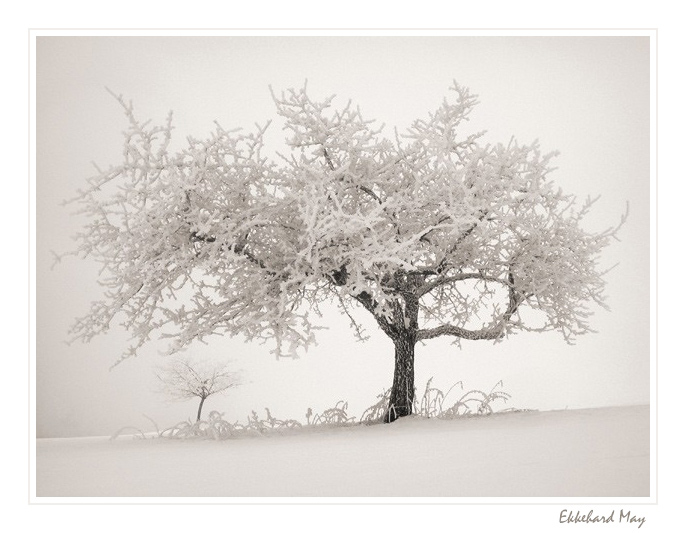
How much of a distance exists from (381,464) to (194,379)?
8.90 ft

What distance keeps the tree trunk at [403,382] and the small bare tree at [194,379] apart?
152 centimetres

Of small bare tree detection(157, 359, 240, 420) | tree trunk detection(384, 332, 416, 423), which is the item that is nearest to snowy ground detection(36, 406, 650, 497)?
tree trunk detection(384, 332, 416, 423)

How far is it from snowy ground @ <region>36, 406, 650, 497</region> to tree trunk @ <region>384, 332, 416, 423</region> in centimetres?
49

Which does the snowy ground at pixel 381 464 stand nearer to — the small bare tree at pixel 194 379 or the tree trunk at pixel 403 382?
the tree trunk at pixel 403 382

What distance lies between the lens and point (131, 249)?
23.4ft

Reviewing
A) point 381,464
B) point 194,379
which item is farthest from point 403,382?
point 194,379

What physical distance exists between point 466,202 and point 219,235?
6.24ft

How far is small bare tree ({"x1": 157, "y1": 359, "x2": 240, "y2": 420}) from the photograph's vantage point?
27.2ft

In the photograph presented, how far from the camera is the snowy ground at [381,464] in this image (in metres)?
6.01

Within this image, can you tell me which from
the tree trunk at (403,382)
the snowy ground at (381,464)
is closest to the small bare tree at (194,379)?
the snowy ground at (381,464)

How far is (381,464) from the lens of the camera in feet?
20.2

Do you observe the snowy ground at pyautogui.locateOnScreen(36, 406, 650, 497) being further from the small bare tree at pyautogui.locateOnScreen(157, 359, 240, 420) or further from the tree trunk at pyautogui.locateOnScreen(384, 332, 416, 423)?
the small bare tree at pyautogui.locateOnScreen(157, 359, 240, 420)

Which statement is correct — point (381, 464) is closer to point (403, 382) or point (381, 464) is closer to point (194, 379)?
point (403, 382)
